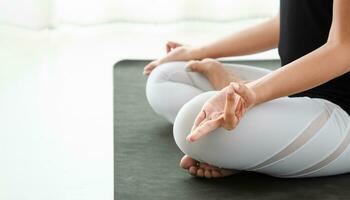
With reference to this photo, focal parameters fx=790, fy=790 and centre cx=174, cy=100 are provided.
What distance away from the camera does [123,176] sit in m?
1.80

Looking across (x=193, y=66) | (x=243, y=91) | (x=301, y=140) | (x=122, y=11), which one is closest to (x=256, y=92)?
(x=243, y=91)

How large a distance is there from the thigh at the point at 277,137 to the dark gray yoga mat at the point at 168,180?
46 mm

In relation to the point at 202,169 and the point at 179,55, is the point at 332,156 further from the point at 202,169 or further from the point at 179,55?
the point at 179,55

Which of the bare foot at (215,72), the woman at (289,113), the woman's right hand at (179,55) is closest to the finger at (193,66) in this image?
the bare foot at (215,72)

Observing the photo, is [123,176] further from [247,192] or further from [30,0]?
[30,0]

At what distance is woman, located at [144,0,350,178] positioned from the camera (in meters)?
1.62

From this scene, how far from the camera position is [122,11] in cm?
328

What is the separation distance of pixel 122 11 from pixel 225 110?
1.78 metres

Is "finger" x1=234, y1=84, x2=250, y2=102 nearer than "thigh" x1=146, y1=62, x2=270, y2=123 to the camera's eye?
Yes

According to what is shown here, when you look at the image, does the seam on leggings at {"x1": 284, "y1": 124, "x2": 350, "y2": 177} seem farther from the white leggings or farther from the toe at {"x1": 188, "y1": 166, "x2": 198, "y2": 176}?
the toe at {"x1": 188, "y1": 166, "x2": 198, "y2": 176}

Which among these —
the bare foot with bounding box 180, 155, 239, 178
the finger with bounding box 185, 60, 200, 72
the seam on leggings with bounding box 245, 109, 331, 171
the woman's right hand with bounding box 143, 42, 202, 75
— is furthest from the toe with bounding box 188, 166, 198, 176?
the woman's right hand with bounding box 143, 42, 202, 75

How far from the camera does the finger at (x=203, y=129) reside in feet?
5.18

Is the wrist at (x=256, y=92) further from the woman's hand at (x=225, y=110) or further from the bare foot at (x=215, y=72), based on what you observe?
the bare foot at (x=215, y=72)

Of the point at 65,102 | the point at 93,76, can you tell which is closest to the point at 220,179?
the point at 65,102
